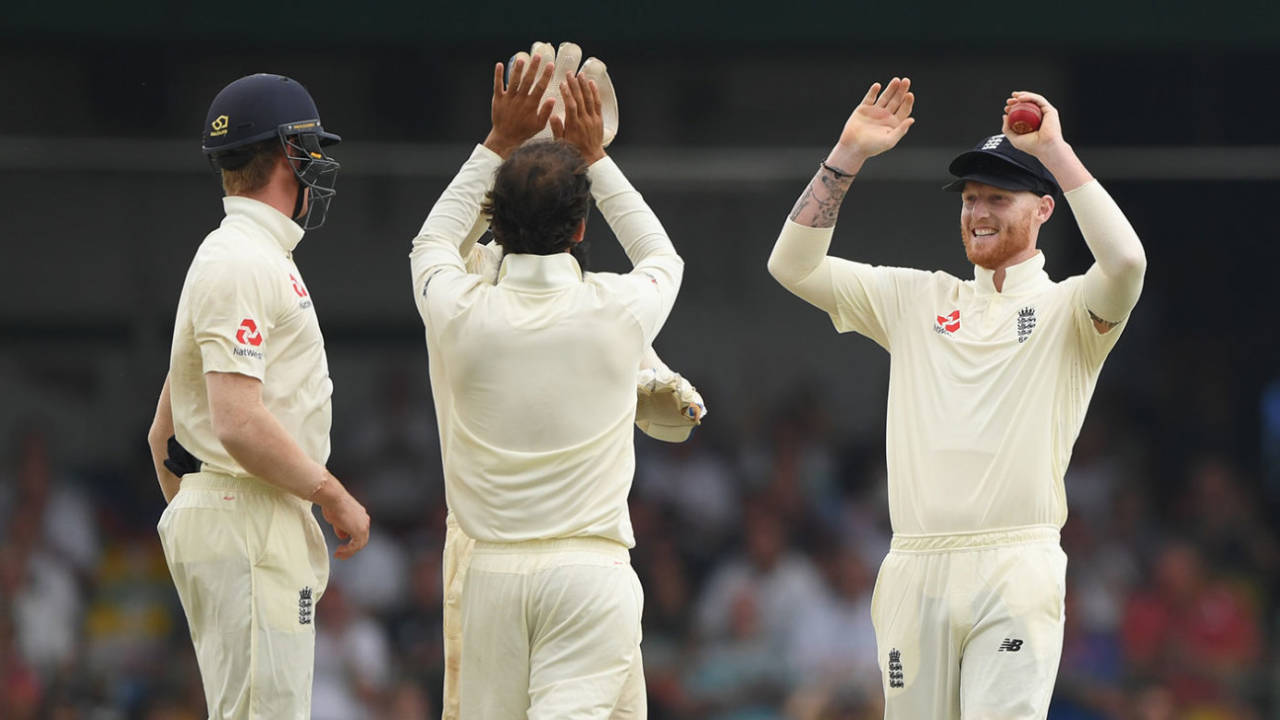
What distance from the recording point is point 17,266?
29.0ft

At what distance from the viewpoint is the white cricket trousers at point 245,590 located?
3734mm

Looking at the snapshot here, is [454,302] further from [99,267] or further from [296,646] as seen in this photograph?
[99,267]

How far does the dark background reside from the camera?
8469 millimetres

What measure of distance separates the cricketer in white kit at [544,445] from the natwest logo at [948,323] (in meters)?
0.90

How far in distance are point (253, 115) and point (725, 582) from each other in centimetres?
501

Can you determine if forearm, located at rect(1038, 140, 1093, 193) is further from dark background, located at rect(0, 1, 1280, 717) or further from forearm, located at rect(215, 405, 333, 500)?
dark background, located at rect(0, 1, 1280, 717)

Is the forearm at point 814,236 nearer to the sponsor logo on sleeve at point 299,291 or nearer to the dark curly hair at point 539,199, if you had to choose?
the dark curly hair at point 539,199

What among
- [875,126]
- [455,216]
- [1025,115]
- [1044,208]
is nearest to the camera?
[455,216]

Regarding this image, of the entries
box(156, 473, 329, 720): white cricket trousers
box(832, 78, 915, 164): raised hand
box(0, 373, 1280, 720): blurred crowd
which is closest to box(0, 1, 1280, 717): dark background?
box(0, 373, 1280, 720): blurred crowd

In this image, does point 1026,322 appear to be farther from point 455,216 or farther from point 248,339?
point 248,339

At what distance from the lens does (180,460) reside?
3.94m

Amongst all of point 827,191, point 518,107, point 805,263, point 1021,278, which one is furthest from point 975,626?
point 518,107

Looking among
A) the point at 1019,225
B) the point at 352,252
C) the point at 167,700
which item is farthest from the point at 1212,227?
the point at 167,700

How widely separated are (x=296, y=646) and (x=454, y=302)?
821 mm
